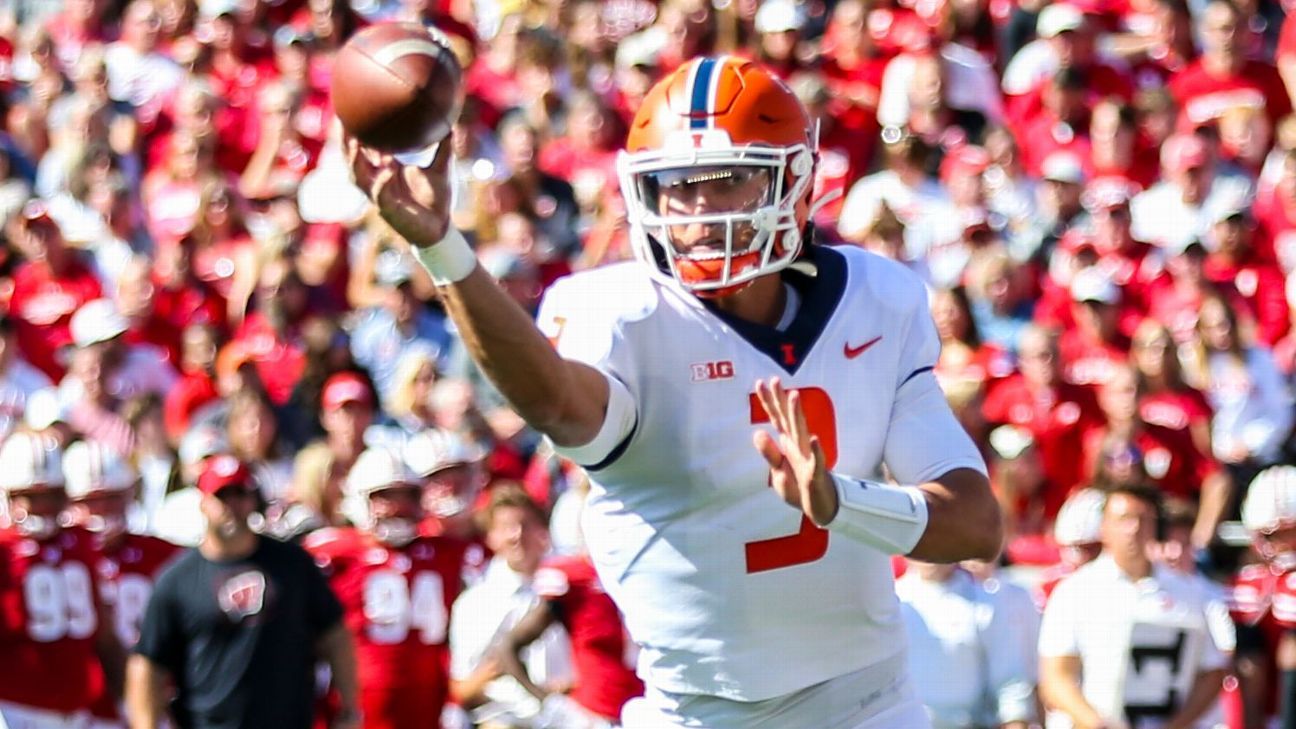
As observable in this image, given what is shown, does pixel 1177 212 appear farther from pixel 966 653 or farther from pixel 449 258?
pixel 449 258

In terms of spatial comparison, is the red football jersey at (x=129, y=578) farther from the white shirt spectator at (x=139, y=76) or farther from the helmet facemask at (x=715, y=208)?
the white shirt spectator at (x=139, y=76)

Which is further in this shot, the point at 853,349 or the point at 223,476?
the point at 223,476

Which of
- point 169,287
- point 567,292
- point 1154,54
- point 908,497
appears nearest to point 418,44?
point 567,292

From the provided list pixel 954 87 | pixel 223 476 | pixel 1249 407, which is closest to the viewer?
pixel 223 476

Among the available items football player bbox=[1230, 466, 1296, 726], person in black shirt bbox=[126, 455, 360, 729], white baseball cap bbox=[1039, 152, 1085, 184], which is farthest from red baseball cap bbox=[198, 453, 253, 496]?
white baseball cap bbox=[1039, 152, 1085, 184]

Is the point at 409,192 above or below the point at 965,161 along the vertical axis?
above

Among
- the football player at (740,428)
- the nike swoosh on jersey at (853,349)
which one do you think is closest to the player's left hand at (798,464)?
the football player at (740,428)

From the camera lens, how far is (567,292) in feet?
12.1

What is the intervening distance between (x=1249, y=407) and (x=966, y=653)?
1.99 m

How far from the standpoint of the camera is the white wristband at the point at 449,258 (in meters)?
3.22

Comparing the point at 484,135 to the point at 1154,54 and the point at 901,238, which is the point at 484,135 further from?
the point at 1154,54

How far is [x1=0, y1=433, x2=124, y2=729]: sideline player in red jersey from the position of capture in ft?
22.4

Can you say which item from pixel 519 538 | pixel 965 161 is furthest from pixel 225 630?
pixel 965 161

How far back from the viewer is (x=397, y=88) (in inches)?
137
